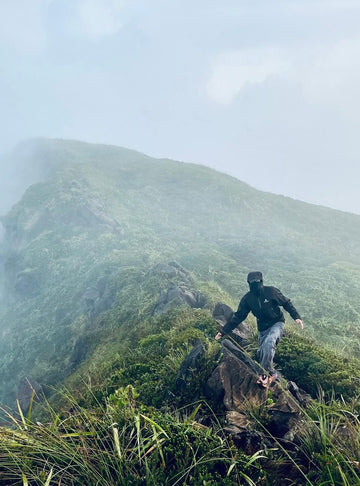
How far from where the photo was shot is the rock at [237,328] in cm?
774

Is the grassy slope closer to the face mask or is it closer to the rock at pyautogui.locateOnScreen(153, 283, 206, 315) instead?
the rock at pyautogui.locateOnScreen(153, 283, 206, 315)

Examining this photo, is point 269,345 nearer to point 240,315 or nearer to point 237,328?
point 240,315

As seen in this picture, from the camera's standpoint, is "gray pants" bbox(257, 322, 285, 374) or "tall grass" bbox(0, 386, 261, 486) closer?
"tall grass" bbox(0, 386, 261, 486)

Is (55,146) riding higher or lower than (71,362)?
higher

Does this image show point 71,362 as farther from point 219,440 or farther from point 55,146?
point 55,146

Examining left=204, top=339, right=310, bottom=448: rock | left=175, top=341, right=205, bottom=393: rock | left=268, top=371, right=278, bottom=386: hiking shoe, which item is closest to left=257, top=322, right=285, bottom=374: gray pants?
left=268, top=371, right=278, bottom=386: hiking shoe

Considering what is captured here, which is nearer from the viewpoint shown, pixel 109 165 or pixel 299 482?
pixel 299 482

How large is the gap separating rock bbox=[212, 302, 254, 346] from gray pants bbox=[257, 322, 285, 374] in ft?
2.99

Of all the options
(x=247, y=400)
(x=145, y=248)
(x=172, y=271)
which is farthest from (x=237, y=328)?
(x=145, y=248)

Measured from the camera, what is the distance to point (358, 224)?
43.2 m

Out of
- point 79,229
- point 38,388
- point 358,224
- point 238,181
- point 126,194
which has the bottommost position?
point 38,388

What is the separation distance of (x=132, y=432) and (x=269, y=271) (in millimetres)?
21952

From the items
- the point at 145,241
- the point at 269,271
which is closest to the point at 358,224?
the point at 269,271

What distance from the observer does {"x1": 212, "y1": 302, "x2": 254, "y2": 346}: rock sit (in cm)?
774
